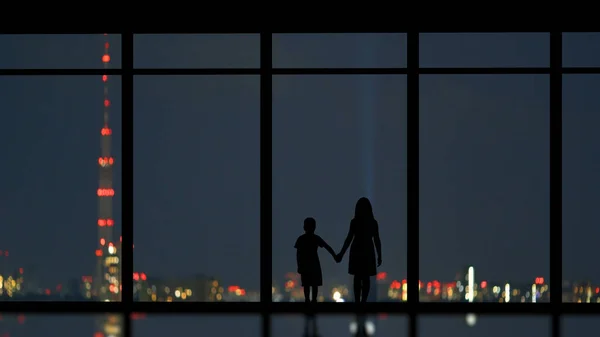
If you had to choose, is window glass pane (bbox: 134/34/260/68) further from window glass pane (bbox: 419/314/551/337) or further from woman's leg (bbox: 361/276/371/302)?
window glass pane (bbox: 419/314/551/337)

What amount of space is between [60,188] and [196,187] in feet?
6.30

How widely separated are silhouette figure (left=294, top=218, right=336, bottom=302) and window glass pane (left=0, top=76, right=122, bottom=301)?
2.66 meters

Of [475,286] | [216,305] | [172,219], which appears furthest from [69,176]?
[475,286]

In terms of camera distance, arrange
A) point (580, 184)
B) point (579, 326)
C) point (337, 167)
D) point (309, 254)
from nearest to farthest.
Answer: point (579, 326), point (309, 254), point (580, 184), point (337, 167)

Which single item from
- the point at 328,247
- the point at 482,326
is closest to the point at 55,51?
the point at 328,247

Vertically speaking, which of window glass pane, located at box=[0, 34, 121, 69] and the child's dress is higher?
window glass pane, located at box=[0, 34, 121, 69]

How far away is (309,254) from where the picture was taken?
1444 centimetres

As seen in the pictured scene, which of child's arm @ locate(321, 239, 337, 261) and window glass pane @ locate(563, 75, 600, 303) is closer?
child's arm @ locate(321, 239, 337, 261)

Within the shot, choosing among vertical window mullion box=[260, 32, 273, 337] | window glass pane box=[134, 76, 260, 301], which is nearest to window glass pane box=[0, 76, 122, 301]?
window glass pane box=[134, 76, 260, 301]

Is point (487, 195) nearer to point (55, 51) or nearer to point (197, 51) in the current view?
point (197, 51)

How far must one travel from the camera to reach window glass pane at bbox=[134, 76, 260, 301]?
15.3 metres

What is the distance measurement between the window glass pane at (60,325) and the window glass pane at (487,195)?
431cm

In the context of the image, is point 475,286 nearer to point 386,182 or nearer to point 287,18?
point 386,182

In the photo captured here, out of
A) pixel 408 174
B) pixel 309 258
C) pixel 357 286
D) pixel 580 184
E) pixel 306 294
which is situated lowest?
pixel 306 294
